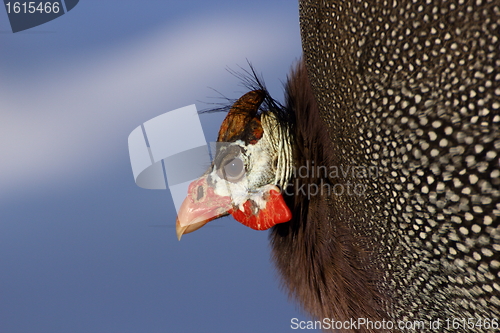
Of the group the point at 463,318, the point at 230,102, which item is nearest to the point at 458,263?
the point at 463,318

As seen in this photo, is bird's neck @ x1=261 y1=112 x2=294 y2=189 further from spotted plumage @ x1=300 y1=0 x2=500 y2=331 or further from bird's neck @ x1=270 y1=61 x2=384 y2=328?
spotted plumage @ x1=300 y1=0 x2=500 y2=331

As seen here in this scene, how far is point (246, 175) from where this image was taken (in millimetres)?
624

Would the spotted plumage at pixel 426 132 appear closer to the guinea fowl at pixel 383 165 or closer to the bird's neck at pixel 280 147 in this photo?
the guinea fowl at pixel 383 165

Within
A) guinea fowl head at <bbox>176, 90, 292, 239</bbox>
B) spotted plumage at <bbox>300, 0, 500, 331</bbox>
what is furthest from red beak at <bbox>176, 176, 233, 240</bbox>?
spotted plumage at <bbox>300, 0, 500, 331</bbox>

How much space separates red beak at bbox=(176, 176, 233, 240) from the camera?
0.63 m

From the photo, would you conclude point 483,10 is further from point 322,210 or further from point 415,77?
point 322,210

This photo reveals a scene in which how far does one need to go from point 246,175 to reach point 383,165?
238mm

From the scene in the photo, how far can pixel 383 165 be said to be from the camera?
43cm

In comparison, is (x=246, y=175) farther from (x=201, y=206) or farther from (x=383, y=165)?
(x=383, y=165)

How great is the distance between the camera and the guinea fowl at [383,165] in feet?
1.24

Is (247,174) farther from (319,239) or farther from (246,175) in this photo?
(319,239)

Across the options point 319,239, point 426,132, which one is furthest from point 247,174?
point 426,132

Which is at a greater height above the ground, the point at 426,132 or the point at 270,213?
the point at 426,132

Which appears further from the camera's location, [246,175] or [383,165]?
[246,175]
